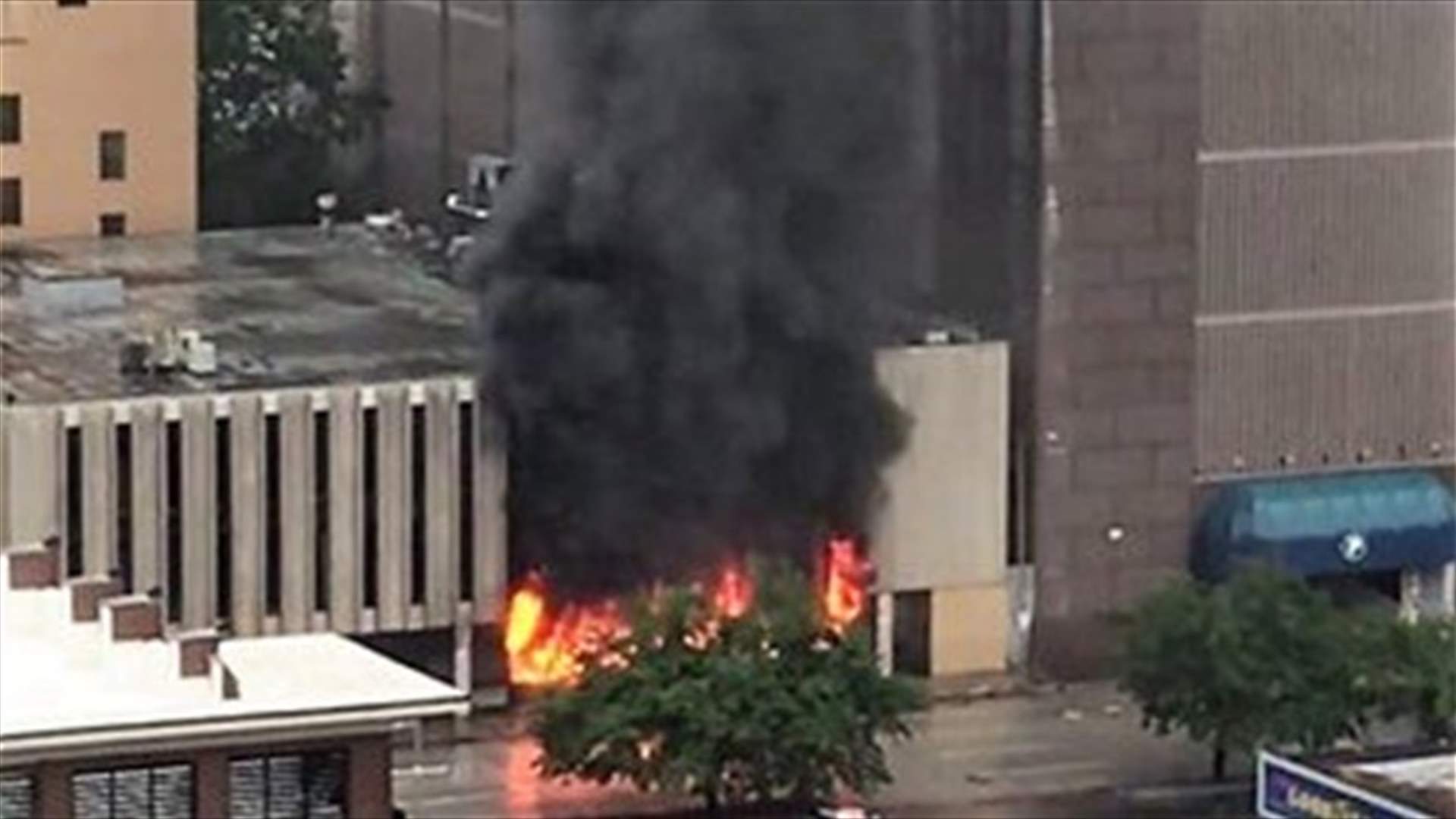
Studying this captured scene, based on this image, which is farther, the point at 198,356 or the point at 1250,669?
the point at 198,356

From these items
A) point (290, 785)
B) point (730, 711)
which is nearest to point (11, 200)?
point (730, 711)

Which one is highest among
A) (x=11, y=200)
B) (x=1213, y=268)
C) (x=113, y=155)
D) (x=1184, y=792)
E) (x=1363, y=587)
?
(x=113, y=155)

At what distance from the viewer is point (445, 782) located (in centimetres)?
4688

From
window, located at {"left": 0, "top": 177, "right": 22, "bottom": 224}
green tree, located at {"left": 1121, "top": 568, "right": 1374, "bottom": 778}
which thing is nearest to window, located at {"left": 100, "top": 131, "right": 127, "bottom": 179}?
window, located at {"left": 0, "top": 177, "right": 22, "bottom": 224}

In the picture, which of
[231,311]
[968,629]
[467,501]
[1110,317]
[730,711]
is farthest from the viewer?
[231,311]

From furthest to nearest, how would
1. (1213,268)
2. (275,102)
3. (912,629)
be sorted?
(275,102) < (1213,268) < (912,629)

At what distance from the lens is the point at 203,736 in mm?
25438

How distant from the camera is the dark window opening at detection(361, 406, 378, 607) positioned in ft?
158

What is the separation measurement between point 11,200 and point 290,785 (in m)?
31.5

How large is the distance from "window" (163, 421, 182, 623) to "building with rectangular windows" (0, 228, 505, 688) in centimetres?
1

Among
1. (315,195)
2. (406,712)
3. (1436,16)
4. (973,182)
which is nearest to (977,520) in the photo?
(973,182)

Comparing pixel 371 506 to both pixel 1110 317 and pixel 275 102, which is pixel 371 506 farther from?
pixel 275 102

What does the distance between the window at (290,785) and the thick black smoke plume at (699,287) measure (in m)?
24.1

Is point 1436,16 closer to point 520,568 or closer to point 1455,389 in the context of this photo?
point 1455,389
